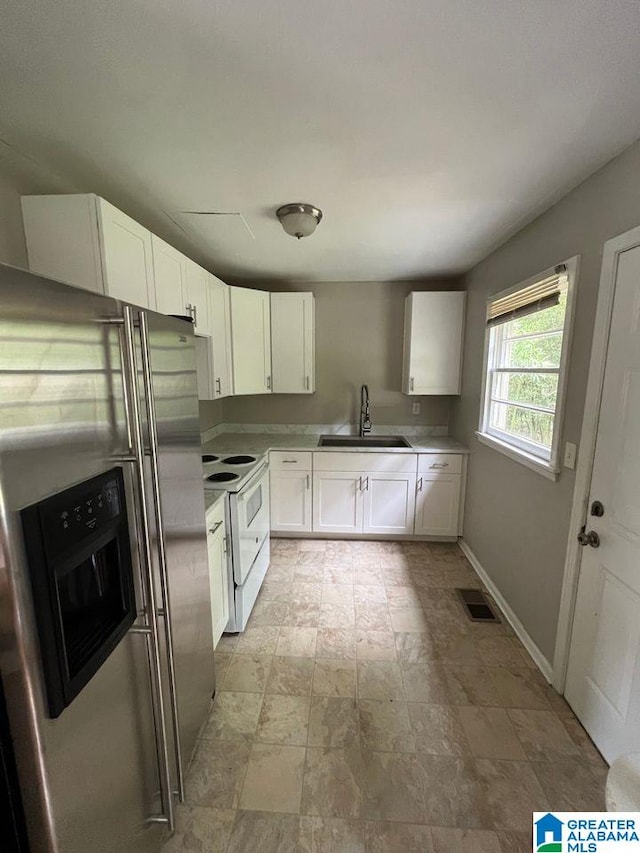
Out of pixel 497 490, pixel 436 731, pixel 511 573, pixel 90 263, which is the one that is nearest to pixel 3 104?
pixel 90 263

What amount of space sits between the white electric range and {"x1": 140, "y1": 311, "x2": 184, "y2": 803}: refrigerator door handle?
0.80 metres

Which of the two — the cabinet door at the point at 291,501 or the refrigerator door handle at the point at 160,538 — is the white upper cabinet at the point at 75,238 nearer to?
the refrigerator door handle at the point at 160,538

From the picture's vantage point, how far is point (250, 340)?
9.75 ft

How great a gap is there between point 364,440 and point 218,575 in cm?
208

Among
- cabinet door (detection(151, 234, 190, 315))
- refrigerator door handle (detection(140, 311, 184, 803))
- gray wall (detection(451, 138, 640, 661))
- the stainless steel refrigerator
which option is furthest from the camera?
cabinet door (detection(151, 234, 190, 315))

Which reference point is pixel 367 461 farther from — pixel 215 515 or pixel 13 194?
pixel 13 194

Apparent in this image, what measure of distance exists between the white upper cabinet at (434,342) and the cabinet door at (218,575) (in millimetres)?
2131

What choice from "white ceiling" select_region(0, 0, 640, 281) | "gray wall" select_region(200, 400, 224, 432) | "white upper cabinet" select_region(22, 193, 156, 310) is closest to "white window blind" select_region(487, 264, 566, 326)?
"white ceiling" select_region(0, 0, 640, 281)

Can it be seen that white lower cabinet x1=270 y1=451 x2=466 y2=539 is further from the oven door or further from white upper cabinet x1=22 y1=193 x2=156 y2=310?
white upper cabinet x1=22 y1=193 x2=156 y2=310

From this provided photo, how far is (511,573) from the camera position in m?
2.16

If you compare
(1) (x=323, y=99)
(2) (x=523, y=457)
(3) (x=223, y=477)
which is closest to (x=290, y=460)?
(3) (x=223, y=477)

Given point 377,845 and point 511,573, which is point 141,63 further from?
point 511,573

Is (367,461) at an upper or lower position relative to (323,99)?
lower

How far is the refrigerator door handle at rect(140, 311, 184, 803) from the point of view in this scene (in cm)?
95
